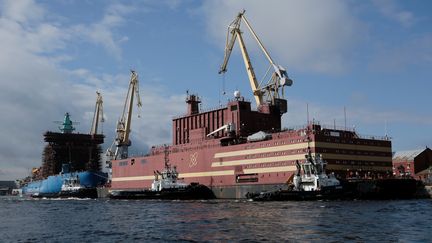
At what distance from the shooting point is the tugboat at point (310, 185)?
64.5m

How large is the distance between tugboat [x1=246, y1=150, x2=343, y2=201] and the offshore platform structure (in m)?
94.8

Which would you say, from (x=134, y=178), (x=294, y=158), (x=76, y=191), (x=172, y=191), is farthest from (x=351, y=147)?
(x=76, y=191)

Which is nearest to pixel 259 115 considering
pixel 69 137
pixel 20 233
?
pixel 20 233

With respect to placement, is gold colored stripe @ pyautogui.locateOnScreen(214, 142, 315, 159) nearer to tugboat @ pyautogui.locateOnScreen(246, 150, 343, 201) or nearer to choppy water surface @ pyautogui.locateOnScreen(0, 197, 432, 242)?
tugboat @ pyautogui.locateOnScreen(246, 150, 343, 201)

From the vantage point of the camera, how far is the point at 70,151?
510 ft

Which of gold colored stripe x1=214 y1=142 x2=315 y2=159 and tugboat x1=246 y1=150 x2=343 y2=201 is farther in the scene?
gold colored stripe x1=214 y1=142 x2=315 y2=159

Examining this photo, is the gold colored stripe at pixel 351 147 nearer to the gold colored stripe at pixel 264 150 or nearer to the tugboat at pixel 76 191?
the gold colored stripe at pixel 264 150

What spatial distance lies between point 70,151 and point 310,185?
105 meters

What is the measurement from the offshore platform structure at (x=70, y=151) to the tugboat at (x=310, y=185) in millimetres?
94787

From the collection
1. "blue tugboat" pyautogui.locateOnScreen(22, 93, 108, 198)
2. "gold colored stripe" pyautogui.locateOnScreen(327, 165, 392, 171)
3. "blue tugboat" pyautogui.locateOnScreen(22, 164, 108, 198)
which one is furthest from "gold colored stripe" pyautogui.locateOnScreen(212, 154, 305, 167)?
"blue tugboat" pyautogui.locateOnScreen(22, 93, 108, 198)

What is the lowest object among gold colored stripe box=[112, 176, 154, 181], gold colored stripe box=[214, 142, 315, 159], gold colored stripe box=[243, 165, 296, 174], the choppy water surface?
the choppy water surface

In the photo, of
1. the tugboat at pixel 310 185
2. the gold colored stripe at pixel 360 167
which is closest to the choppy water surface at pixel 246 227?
the tugboat at pixel 310 185

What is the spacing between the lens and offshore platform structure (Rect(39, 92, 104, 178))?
501 feet

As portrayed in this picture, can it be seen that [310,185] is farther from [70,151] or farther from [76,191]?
[70,151]
